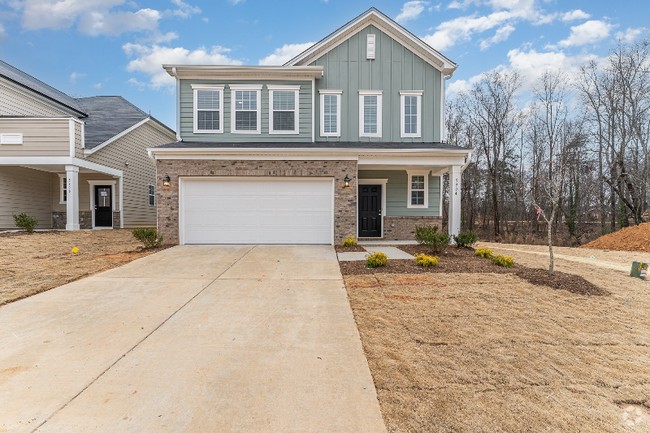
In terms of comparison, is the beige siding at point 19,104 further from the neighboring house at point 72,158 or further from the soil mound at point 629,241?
the soil mound at point 629,241

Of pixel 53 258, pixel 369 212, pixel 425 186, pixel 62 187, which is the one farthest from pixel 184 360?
pixel 62 187

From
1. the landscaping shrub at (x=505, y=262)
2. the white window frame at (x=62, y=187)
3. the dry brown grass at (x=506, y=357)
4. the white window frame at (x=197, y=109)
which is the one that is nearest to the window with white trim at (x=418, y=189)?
the landscaping shrub at (x=505, y=262)

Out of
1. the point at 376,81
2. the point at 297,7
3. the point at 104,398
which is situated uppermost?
the point at 297,7

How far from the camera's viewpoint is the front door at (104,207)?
14.6 metres

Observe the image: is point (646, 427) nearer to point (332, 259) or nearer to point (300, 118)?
point (332, 259)

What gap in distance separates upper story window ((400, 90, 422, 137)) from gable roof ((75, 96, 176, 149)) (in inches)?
525

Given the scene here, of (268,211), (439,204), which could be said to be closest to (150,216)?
(268,211)

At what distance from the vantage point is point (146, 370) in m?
2.62

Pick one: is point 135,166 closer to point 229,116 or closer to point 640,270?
point 229,116

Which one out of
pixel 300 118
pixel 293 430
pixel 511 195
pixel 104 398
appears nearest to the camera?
pixel 293 430

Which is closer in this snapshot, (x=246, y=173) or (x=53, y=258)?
(x=53, y=258)

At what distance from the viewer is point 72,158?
1169cm

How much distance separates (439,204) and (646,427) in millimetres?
10578

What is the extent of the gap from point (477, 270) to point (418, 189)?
240 inches
